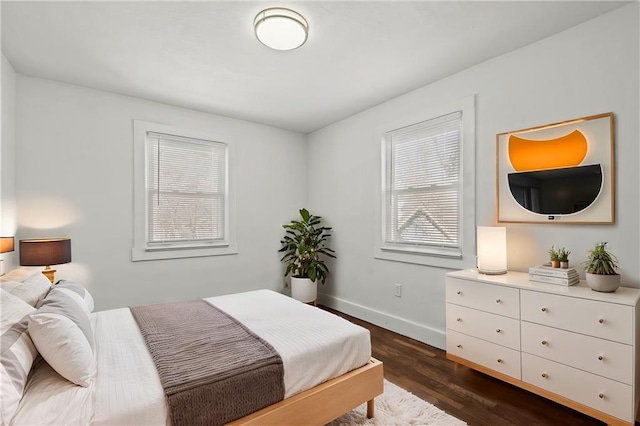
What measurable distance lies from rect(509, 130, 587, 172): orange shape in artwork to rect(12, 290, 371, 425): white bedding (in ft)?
6.14

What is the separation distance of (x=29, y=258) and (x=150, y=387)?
6.47 feet

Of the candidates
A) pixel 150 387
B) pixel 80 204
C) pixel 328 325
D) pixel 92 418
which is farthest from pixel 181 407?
pixel 80 204

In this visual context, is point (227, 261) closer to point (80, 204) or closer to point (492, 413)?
point (80, 204)

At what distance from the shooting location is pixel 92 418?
1.18 metres

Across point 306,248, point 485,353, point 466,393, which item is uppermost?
point 306,248

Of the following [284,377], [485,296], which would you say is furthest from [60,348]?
[485,296]

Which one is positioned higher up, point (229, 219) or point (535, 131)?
point (535, 131)

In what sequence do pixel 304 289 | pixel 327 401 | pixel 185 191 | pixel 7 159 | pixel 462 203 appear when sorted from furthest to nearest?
pixel 304 289
pixel 185 191
pixel 462 203
pixel 7 159
pixel 327 401

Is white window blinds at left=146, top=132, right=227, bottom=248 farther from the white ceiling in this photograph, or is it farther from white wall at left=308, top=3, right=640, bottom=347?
white wall at left=308, top=3, right=640, bottom=347

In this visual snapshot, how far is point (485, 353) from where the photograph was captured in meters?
2.33

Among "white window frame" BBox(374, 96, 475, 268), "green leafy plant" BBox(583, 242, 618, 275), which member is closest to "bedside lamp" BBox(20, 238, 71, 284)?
"white window frame" BBox(374, 96, 475, 268)

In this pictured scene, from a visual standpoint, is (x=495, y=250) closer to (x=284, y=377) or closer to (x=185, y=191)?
(x=284, y=377)

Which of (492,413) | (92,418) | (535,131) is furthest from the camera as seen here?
(535,131)

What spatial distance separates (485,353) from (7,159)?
4.18 metres
